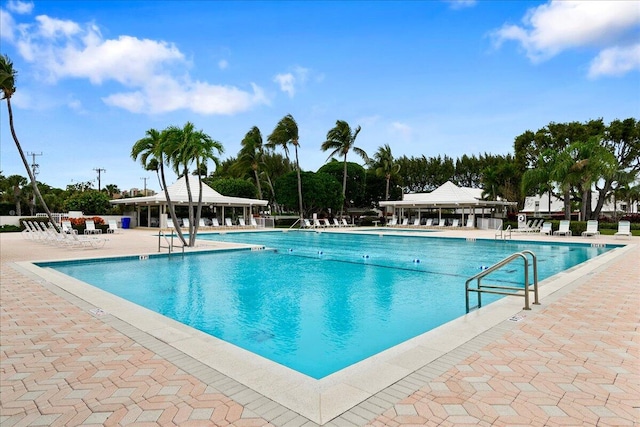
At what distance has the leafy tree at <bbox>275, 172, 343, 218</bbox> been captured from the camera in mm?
34781

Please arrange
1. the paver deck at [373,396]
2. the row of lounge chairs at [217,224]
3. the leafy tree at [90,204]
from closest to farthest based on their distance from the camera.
→ the paver deck at [373,396]
the row of lounge chairs at [217,224]
the leafy tree at [90,204]

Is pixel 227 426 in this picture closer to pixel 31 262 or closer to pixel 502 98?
pixel 31 262

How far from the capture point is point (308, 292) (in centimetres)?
805

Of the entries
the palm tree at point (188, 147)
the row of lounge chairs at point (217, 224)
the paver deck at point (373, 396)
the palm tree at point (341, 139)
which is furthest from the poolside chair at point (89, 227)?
the palm tree at point (341, 139)

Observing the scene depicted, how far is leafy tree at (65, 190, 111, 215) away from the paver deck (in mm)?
30033

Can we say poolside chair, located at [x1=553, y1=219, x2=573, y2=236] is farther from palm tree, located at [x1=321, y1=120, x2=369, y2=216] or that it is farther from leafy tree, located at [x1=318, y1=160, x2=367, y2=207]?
leafy tree, located at [x1=318, y1=160, x2=367, y2=207]

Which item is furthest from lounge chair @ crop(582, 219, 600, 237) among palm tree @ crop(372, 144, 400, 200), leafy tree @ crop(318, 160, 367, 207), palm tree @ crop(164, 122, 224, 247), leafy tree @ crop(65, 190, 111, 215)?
leafy tree @ crop(65, 190, 111, 215)

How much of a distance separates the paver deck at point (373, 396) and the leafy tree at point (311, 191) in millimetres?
30041

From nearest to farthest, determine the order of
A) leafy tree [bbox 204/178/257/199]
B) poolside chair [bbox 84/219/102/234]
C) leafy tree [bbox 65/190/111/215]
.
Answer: poolside chair [bbox 84/219/102/234], leafy tree [bbox 65/190/111/215], leafy tree [bbox 204/178/257/199]

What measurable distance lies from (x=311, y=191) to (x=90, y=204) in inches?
685

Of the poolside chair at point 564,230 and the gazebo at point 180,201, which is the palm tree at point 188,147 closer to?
the gazebo at point 180,201

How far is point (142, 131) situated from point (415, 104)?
1390 centimetres

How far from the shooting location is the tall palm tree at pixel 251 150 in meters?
35.3

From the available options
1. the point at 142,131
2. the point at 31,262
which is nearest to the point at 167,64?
the point at 142,131
